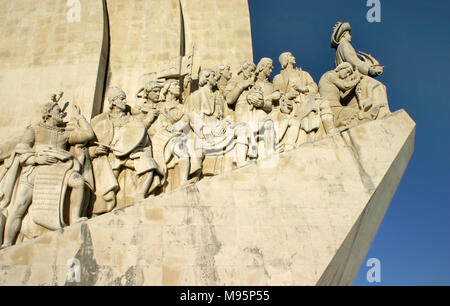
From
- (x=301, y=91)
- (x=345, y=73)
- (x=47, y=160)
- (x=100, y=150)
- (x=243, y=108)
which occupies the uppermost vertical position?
(x=345, y=73)

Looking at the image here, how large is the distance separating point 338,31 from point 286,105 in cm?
227

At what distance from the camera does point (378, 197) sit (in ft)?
20.4

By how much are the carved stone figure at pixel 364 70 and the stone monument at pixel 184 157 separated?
0.02 metres

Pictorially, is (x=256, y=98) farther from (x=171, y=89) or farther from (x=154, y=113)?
(x=154, y=113)

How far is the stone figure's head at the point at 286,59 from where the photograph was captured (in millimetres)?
8562

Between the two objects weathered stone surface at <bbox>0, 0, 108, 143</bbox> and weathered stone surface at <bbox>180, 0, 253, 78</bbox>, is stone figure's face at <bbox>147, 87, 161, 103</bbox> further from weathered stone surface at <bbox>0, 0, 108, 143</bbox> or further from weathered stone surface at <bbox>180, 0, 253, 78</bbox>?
weathered stone surface at <bbox>180, 0, 253, 78</bbox>

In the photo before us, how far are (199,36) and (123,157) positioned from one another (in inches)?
158

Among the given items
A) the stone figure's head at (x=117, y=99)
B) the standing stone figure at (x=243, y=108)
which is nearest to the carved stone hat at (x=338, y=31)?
the standing stone figure at (x=243, y=108)

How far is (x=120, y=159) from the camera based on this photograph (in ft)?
22.1

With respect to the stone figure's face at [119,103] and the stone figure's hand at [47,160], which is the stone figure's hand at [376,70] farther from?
the stone figure's hand at [47,160]

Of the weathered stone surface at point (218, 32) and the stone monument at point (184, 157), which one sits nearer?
the stone monument at point (184, 157)

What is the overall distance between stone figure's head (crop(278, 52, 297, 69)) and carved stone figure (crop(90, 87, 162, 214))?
2885 millimetres

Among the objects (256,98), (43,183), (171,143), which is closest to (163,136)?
(171,143)
